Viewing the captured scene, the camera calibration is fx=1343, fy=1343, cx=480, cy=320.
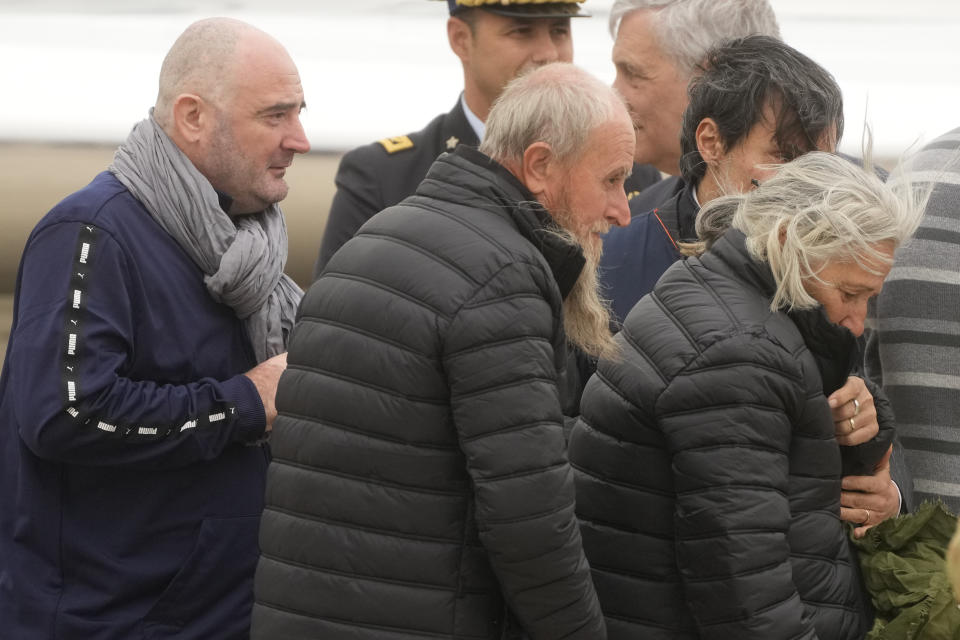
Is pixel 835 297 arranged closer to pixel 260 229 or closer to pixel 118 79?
pixel 260 229

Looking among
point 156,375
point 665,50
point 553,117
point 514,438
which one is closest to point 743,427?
point 514,438

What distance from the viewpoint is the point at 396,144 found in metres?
3.33

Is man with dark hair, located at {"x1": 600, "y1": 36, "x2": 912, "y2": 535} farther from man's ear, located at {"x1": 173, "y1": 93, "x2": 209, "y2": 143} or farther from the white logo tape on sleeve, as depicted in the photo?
the white logo tape on sleeve

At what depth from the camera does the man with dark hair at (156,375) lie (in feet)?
7.08

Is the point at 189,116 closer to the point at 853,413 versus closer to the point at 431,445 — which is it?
the point at 431,445

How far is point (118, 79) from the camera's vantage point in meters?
4.24

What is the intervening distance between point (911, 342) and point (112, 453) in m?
1.48

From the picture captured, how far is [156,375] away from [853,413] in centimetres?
115

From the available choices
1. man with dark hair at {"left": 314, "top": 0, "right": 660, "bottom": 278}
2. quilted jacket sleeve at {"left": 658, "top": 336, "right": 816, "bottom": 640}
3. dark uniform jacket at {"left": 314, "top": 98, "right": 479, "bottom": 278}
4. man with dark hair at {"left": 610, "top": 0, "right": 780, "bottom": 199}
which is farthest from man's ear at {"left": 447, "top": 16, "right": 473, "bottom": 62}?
quilted jacket sleeve at {"left": 658, "top": 336, "right": 816, "bottom": 640}

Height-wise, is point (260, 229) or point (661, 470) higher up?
point (260, 229)

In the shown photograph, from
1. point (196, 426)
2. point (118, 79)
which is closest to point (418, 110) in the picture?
point (118, 79)

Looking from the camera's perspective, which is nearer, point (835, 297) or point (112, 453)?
point (835, 297)

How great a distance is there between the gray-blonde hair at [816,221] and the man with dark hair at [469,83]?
1.27m

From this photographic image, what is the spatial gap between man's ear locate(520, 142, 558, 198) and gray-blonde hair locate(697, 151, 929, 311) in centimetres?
30
